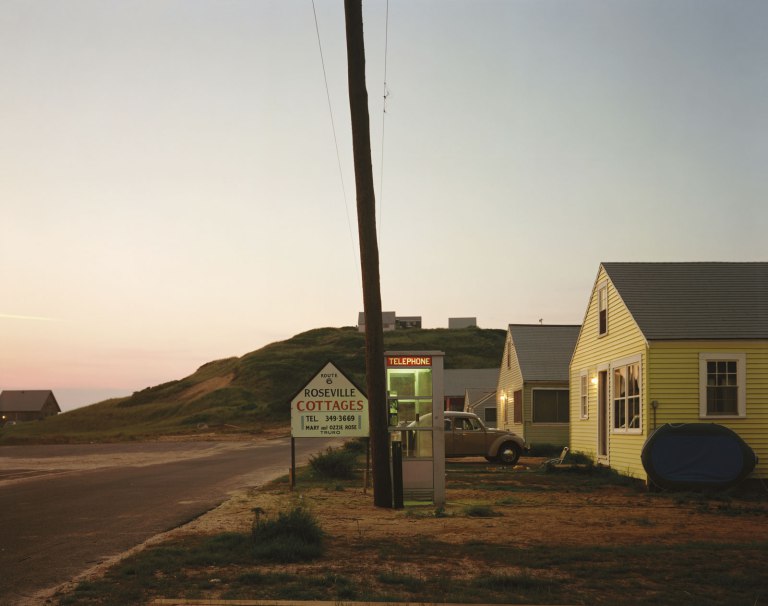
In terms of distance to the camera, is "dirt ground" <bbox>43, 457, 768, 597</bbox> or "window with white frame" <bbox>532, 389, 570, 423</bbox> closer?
"dirt ground" <bbox>43, 457, 768, 597</bbox>

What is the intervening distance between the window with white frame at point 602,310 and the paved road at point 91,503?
34.1ft

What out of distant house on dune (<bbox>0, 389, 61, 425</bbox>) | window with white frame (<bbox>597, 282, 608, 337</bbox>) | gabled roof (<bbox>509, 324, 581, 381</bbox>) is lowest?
distant house on dune (<bbox>0, 389, 61, 425</bbox>)

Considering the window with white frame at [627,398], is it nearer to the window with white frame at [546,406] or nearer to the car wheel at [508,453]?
the car wheel at [508,453]

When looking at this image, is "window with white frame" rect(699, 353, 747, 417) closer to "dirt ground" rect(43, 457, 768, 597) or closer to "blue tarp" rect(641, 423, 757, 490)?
"blue tarp" rect(641, 423, 757, 490)

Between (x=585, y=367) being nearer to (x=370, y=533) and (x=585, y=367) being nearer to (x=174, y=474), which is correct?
(x=174, y=474)

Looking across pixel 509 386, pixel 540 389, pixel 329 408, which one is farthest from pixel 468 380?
pixel 329 408

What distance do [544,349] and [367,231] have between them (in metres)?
24.6

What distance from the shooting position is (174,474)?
23344mm

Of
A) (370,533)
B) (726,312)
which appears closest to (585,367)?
(726,312)

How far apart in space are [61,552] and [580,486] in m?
13.2

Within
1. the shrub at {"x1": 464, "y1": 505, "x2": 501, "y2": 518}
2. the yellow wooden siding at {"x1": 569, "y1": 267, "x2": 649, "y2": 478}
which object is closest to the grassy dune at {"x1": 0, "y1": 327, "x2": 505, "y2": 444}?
the yellow wooden siding at {"x1": 569, "y1": 267, "x2": 649, "y2": 478}

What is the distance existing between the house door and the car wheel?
145 inches

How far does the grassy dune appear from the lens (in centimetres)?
7619

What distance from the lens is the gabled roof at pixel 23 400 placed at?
139375 millimetres
